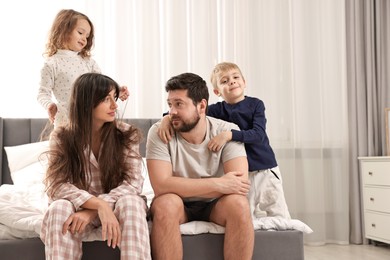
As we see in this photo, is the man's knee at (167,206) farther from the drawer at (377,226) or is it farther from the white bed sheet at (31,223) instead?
the drawer at (377,226)

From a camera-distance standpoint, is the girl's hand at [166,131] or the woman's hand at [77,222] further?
the girl's hand at [166,131]

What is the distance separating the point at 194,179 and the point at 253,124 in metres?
0.55

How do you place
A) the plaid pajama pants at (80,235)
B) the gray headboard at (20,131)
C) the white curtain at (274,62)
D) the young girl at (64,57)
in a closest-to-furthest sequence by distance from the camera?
the plaid pajama pants at (80,235), the young girl at (64,57), the gray headboard at (20,131), the white curtain at (274,62)

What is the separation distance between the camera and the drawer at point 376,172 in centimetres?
362

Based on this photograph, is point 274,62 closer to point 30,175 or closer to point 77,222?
point 30,175

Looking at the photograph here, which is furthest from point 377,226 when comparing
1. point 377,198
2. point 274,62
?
point 274,62

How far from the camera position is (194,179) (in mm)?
2027

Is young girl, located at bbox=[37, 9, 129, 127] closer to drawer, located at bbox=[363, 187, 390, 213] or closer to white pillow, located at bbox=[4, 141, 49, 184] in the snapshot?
white pillow, located at bbox=[4, 141, 49, 184]

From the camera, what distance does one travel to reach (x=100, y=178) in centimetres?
204

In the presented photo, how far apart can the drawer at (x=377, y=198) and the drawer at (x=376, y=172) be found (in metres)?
0.05

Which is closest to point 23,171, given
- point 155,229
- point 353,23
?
point 155,229

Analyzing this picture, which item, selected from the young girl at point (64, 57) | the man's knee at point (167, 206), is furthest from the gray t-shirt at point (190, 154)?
the young girl at point (64, 57)

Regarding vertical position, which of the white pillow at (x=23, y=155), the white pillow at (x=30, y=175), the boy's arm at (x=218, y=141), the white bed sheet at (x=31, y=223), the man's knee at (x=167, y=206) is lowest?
the white bed sheet at (x=31, y=223)

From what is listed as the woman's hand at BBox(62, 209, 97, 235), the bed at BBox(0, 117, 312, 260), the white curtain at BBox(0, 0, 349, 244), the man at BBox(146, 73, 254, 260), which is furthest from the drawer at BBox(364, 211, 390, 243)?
the woman's hand at BBox(62, 209, 97, 235)
